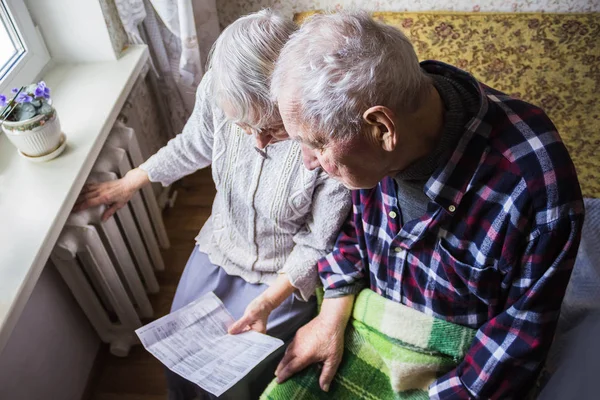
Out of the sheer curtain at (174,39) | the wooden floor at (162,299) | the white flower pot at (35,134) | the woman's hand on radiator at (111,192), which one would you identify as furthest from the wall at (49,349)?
the sheer curtain at (174,39)

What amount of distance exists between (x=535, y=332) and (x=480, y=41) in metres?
1.12

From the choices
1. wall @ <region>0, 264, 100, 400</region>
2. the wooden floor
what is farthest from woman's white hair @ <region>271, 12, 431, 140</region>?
the wooden floor

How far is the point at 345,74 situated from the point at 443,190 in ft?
0.93

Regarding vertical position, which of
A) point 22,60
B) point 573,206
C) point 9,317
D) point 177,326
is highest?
point 573,206

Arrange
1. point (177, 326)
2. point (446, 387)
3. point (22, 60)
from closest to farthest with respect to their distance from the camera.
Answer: point (446, 387) < point (177, 326) < point (22, 60)

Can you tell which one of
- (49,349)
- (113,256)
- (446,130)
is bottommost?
(49,349)

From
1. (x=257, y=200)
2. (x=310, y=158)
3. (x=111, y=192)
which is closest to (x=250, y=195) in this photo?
(x=257, y=200)

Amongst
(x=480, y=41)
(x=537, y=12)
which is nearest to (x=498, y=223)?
(x=480, y=41)

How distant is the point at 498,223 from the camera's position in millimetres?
845

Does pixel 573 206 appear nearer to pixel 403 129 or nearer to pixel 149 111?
pixel 403 129

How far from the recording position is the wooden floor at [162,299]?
5.23 ft

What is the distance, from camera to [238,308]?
1269 mm

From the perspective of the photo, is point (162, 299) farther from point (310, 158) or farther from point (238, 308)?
point (310, 158)

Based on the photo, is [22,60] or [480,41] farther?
[480,41]
